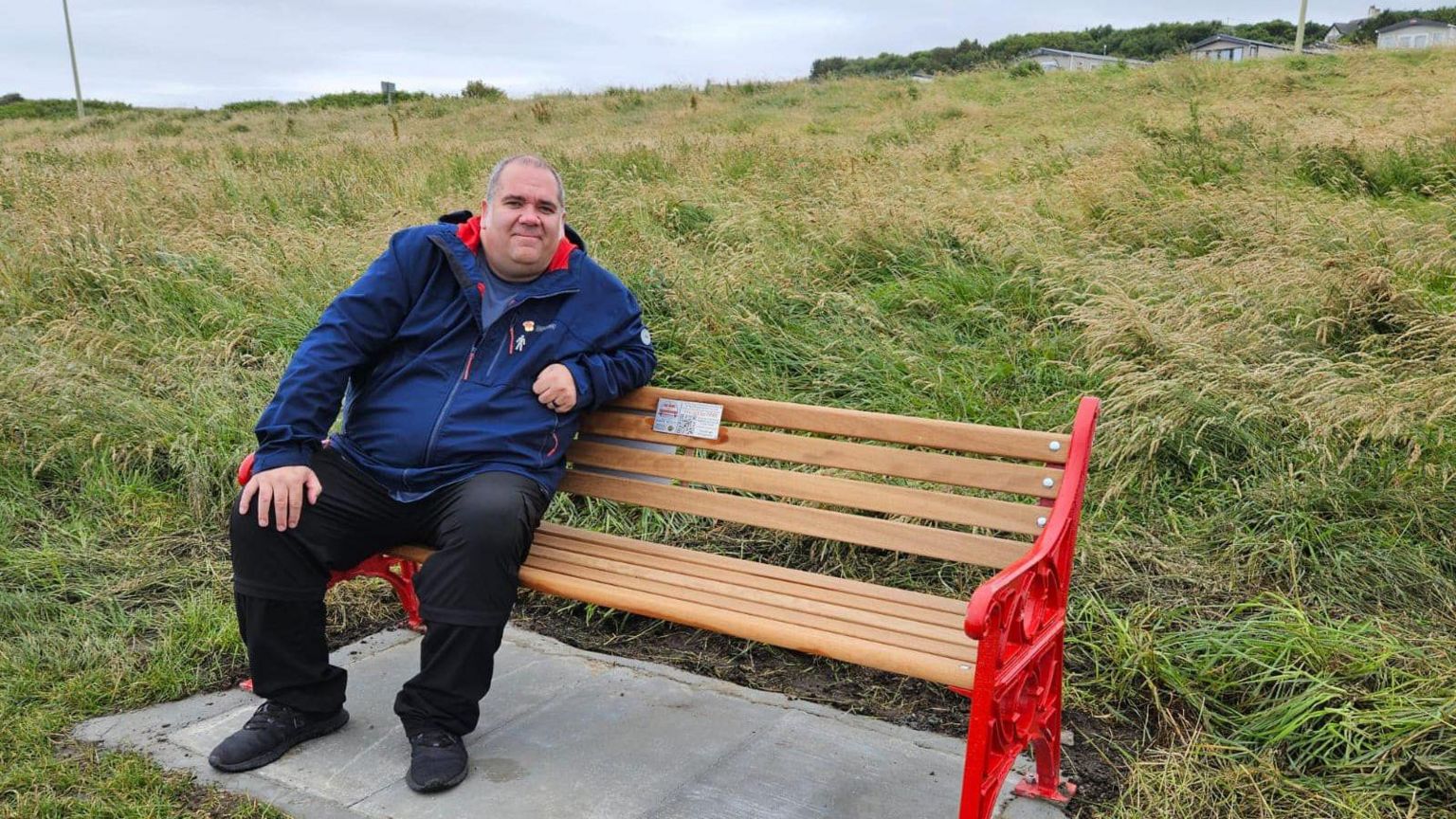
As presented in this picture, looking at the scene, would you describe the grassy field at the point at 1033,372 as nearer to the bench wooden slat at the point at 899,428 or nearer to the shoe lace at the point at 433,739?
the shoe lace at the point at 433,739

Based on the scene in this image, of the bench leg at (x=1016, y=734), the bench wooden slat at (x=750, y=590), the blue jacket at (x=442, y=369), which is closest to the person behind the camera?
the bench leg at (x=1016, y=734)

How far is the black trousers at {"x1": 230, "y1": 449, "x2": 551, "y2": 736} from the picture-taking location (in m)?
2.91

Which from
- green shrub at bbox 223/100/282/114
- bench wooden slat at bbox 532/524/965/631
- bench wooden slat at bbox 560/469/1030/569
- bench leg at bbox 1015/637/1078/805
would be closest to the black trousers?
bench wooden slat at bbox 532/524/965/631

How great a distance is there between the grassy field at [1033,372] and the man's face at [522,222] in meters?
1.59

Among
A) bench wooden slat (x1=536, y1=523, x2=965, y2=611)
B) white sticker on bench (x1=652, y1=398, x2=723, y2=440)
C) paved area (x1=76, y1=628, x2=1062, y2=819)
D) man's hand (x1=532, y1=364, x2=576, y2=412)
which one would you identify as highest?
man's hand (x1=532, y1=364, x2=576, y2=412)

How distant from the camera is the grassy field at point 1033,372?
3104 millimetres

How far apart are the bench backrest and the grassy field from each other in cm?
76

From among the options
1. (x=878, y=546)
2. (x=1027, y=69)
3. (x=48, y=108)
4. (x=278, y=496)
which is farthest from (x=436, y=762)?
(x=48, y=108)

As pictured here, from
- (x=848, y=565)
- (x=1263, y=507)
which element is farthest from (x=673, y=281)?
(x=1263, y=507)

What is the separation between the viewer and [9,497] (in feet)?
16.2

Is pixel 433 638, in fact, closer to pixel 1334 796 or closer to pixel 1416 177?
pixel 1334 796

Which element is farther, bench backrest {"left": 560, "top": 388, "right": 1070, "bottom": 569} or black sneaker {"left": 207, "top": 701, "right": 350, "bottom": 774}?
black sneaker {"left": 207, "top": 701, "right": 350, "bottom": 774}

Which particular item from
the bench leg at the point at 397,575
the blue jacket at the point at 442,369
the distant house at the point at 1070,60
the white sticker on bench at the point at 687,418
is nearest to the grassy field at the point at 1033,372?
the bench leg at the point at 397,575

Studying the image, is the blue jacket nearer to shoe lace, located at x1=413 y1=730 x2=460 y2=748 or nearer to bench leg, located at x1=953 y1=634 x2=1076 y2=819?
shoe lace, located at x1=413 y1=730 x2=460 y2=748
